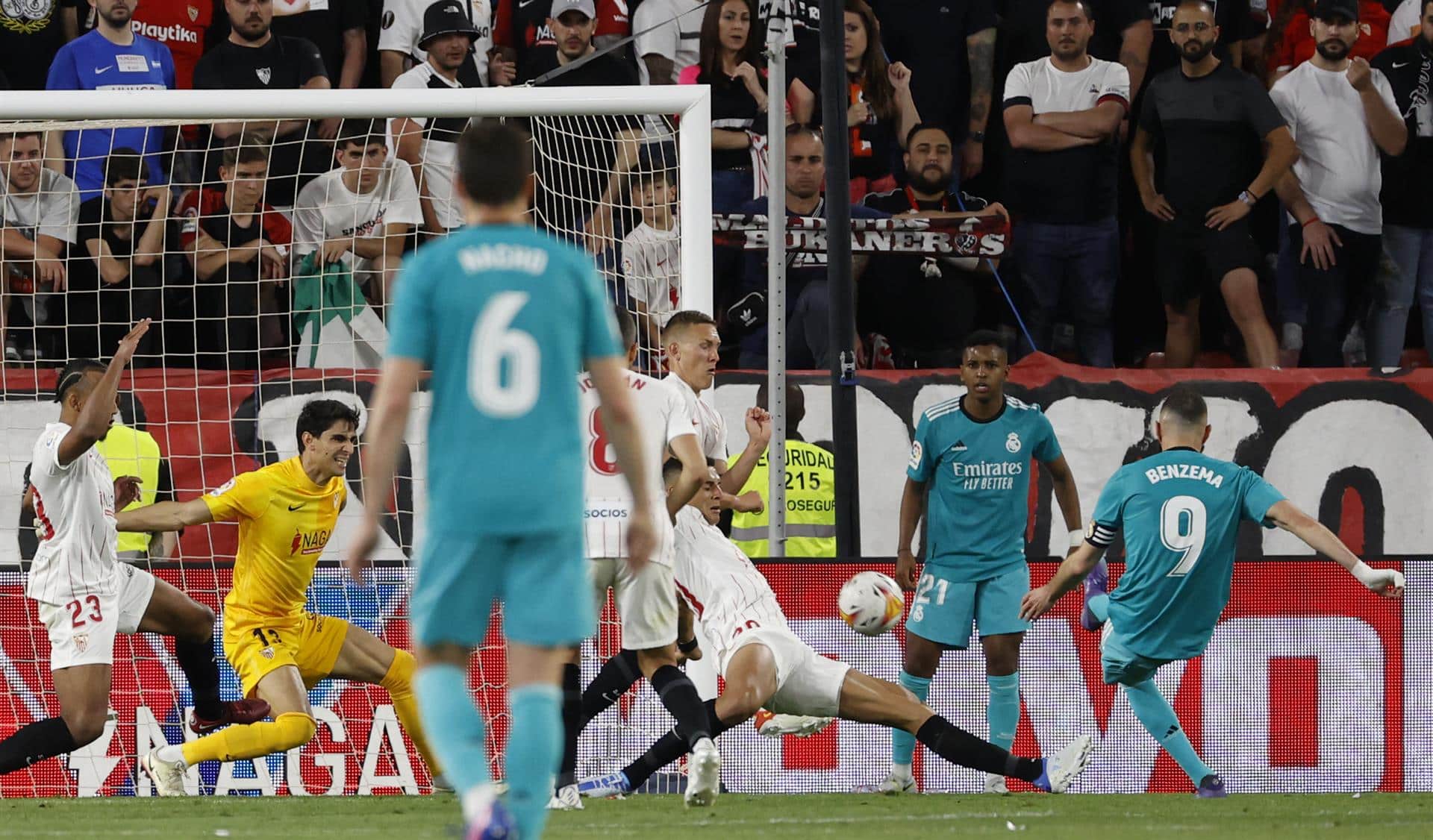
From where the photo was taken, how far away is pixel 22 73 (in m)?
11.9

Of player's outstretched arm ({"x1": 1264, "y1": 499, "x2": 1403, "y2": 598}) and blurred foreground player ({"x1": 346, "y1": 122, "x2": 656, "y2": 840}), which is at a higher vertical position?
blurred foreground player ({"x1": 346, "y1": 122, "x2": 656, "y2": 840})

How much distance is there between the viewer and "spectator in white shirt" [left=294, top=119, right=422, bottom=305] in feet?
33.9

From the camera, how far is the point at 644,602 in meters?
7.24

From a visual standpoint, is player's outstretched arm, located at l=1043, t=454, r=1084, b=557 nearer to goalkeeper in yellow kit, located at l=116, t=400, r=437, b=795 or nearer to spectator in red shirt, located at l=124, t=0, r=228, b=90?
goalkeeper in yellow kit, located at l=116, t=400, r=437, b=795

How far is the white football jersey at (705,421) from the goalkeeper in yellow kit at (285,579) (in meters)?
1.57

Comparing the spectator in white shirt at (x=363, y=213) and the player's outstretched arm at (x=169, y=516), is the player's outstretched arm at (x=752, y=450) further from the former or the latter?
the spectator in white shirt at (x=363, y=213)

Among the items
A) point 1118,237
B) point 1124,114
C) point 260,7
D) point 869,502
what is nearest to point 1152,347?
point 1118,237

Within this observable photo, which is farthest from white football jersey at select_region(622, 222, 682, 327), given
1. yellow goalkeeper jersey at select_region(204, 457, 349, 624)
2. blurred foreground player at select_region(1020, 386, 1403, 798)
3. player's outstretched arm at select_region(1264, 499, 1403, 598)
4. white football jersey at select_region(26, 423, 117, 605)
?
player's outstretched arm at select_region(1264, 499, 1403, 598)

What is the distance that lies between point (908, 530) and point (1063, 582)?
4.40 feet

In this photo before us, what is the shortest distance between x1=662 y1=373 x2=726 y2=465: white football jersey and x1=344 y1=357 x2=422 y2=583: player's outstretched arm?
3160mm

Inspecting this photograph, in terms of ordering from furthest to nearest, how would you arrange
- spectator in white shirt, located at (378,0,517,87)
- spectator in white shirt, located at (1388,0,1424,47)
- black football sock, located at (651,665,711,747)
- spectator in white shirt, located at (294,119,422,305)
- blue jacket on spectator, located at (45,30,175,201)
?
1. spectator in white shirt, located at (1388,0,1424,47)
2. spectator in white shirt, located at (378,0,517,87)
3. blue jacket on spectator, located at (45,30,175,201)
4. spectator in white shirt, located at (294,119,422,305)
5. black football sock, located at (651,665,711,747)

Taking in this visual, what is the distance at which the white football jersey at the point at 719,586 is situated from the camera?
7434 mm

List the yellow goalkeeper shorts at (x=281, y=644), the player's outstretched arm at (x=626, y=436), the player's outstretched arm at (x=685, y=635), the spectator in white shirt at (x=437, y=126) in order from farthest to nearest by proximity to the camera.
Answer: the spectator in white shirt at (x=437, y=126)
the player's outstretched arm at (x=685, y=635)
the yellow goalkeeper shorts at (x=281, y=644)
the player's outstretched arm at (x=626, y=436)

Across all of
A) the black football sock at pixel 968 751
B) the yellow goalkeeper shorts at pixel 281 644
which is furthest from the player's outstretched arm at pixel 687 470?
the yellow goalkeeper shorts at pixel 281 644
